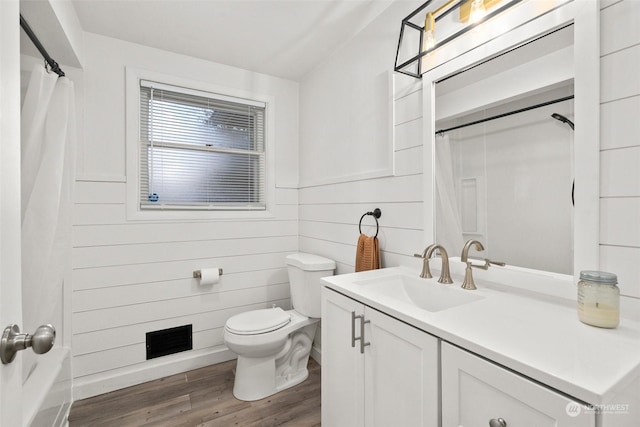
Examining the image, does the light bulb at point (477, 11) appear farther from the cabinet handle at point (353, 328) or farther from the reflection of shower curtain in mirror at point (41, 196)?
the reflection of shower curtain in mirror at point (41, 196)

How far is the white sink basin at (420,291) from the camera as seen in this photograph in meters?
1.24

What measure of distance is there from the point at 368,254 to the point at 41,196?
165 cm

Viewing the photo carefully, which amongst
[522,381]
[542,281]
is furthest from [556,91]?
[522,381]

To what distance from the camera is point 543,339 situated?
0.78m

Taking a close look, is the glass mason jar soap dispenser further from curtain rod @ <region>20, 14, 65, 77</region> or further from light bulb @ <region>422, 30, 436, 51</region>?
curtain rod @ <region>20, 14, 65, 77</region>

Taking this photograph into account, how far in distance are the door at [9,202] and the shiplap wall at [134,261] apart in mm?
1522

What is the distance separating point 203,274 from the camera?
2.24 m

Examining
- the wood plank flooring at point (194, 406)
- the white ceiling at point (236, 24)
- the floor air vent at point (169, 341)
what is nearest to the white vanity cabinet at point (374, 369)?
the wood plank flooring at point (194, 406)

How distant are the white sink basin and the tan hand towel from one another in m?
0.27

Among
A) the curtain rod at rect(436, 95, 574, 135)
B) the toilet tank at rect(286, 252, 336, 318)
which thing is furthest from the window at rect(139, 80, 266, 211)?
the curtain rod at rect(436, 95, 574, 135)

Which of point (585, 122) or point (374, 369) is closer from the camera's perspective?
point (585, 122)

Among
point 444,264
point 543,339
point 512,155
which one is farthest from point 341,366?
point 512,155

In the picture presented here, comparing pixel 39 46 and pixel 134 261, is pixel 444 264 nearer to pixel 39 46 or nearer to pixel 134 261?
pixel 134 261

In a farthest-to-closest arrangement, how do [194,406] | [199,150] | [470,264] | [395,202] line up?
[199,150] < [194,406] < [395,202] < [470,264]
